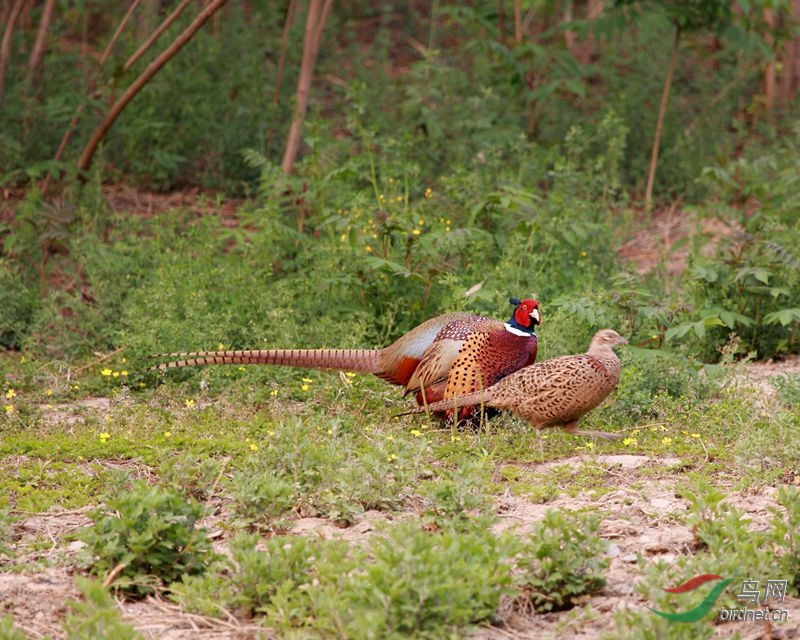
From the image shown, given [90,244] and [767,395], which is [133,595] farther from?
[90,244]

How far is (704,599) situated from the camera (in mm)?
3586

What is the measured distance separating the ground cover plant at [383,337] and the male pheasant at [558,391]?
125 millimetres

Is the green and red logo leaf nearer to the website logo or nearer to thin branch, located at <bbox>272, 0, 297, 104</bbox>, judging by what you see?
the website logo

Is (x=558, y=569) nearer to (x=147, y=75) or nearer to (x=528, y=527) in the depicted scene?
(x=528, y=527)

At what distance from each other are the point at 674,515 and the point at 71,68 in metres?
8.57

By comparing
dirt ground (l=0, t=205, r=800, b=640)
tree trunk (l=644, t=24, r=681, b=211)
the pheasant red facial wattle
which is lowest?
dirt ground (l=0, t=205, r=800, b=640)

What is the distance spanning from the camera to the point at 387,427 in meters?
6.02

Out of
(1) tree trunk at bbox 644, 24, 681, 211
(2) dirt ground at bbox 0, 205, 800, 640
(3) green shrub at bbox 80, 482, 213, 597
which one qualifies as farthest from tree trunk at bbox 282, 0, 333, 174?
(3) green shrub at bbox 80, 482, 213, 597

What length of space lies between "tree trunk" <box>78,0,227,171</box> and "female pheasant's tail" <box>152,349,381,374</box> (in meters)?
2.92

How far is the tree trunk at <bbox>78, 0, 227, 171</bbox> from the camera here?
326 inches

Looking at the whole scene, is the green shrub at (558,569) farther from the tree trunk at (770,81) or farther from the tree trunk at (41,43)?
the tree trunk at (770,81)

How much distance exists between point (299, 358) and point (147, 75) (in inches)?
128

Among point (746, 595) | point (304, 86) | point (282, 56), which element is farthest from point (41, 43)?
point (746, 595)

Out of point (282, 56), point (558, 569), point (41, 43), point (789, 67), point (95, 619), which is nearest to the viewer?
point (95, 619)
